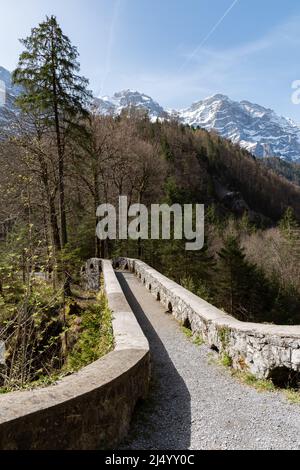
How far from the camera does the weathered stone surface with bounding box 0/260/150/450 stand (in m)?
2.99

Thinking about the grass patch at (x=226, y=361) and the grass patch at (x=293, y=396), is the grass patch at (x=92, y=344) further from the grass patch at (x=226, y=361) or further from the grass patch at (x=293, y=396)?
the grass patch at (x=293, y=396)

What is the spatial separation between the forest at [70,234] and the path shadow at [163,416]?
114 centimetres

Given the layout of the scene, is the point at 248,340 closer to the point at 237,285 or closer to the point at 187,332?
the point at 187,332

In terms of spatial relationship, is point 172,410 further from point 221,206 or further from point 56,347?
point 221,206

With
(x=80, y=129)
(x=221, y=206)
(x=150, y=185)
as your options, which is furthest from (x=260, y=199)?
(x=80, y=129)

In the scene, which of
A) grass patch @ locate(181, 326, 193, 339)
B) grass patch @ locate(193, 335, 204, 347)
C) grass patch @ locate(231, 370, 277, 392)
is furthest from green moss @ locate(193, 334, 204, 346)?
grass patch @ locate(231, 370, 277, 392)

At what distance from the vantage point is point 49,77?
13.8 m

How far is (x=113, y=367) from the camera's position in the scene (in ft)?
13.6

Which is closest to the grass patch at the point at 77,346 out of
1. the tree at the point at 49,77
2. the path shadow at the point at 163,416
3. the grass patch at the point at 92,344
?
the grass patch at the point at 92,344

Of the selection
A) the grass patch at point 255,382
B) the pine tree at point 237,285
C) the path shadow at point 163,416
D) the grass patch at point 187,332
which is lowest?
the pine tree at point 237,285

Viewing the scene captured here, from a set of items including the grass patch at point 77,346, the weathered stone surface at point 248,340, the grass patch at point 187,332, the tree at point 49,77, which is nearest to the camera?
the weathered stone surface at point 248,340

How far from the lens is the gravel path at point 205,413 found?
12.6 ft

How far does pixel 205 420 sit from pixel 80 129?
1359 cm

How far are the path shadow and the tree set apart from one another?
10.0 m
